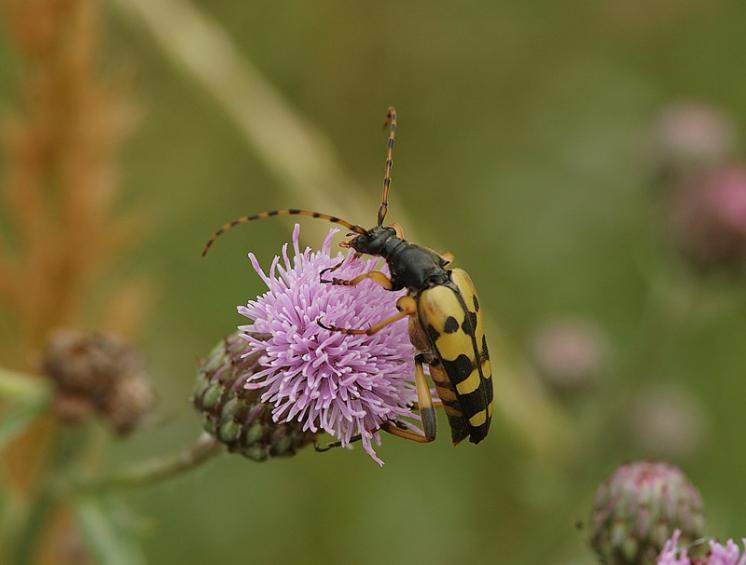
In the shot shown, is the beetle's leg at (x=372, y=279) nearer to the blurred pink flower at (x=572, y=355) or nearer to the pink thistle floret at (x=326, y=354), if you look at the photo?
the pink thistle floret at (x=326, y=354)

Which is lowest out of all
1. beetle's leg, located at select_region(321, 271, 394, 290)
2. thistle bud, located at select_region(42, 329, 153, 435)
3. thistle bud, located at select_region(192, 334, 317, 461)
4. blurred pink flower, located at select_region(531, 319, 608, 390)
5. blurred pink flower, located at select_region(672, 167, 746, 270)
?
thistle bud, located at select_region(192, 334, 317, 461)

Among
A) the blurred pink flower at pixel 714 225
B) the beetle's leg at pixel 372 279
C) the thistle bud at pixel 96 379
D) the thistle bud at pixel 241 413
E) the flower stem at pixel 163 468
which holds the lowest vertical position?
the flower stem at pixel 163 468

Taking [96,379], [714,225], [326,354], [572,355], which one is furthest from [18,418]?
[714,225]

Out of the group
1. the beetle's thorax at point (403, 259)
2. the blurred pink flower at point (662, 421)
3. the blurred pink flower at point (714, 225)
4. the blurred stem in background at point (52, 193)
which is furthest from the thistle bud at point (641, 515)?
the blurred pink flower at point (714, 225)

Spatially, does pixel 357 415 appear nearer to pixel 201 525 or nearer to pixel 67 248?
pixel 67 248

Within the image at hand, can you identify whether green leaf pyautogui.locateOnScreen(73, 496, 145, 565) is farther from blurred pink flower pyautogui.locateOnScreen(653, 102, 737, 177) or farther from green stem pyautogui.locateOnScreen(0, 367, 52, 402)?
blurred pink flower pyautogui.locateOnScreen(653, 102, 737, 177)

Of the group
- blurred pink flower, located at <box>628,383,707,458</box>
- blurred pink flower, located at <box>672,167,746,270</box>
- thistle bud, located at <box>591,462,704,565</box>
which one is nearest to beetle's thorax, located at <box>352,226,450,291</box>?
Result: thistle bud, located at <box>591,462,704,565</box>
